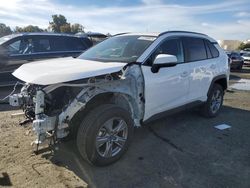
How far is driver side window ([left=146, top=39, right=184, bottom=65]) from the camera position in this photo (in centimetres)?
450

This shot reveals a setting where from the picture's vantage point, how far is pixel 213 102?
6.45 m

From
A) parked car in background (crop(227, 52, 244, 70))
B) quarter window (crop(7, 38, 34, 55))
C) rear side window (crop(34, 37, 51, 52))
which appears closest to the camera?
quarter window (crop(7, 38, 34, 55))

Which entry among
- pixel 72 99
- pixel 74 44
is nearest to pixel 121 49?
pixel 72 99

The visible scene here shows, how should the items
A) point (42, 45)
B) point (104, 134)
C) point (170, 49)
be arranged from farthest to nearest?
point (42, 45)
point (170, 49)
point (104, 134)

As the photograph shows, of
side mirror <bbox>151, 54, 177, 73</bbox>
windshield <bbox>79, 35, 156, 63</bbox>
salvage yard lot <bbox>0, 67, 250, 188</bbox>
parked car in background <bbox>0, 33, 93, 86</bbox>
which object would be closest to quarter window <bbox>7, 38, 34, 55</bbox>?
parked car in background <bbox>0, 33, 93, 86</bbox>

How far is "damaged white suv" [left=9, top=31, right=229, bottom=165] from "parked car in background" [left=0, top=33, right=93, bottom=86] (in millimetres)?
3694

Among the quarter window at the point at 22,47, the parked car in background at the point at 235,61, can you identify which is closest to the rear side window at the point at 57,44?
the quarter window at the point at 22,47

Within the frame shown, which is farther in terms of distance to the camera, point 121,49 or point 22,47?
point 22,47

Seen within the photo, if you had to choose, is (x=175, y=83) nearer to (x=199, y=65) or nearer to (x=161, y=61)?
(x=161, y=61)

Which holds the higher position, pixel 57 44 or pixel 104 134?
pixel 57 44

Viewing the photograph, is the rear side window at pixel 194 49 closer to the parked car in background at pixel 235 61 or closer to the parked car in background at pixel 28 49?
the parked car in background at pixel 28 49

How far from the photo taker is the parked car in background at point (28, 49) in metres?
8.27

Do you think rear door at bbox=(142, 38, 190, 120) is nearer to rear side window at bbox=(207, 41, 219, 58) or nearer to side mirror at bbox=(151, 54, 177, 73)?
side mirror at bbox=(151, 54, 177, 73)

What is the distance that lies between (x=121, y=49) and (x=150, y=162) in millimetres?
1993
